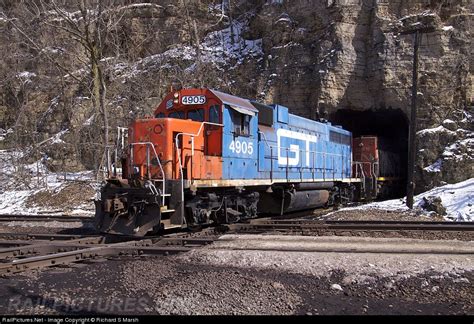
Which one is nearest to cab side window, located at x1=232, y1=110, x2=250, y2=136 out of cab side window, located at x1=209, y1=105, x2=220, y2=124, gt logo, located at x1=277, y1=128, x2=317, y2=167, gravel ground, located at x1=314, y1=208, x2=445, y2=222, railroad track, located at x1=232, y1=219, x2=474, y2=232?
cab side window, located at x1=209, y1=105, x2=220, y2=124

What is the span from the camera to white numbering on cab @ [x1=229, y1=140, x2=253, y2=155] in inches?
418

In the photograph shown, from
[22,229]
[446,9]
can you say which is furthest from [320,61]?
[22,229]

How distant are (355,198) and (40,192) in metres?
14.4

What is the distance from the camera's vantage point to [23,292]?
16.2 ft

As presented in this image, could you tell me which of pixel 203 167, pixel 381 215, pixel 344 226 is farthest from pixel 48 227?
pixel 381 215

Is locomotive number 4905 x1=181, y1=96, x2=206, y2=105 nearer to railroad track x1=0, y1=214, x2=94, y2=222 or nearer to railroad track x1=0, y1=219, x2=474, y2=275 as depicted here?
railroad track x1=0, y1=219, x2=474, y2=275

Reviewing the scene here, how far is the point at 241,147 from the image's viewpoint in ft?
36.1

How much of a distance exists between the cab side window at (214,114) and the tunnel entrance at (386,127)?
48.2ft

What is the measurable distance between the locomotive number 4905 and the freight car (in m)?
0.03

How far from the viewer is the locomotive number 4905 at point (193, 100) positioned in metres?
10.4

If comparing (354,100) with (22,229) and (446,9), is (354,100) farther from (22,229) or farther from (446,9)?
(22,229)

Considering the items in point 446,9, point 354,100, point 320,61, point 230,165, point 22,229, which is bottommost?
point 22,229

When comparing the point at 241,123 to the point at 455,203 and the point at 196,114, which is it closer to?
the point at 196,114

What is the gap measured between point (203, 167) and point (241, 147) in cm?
155
